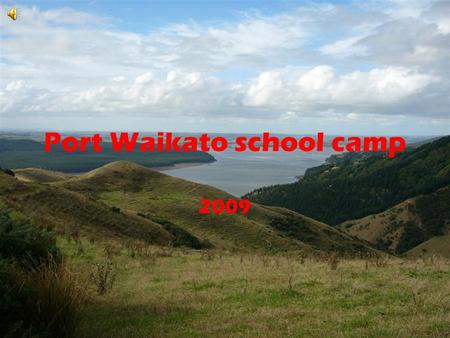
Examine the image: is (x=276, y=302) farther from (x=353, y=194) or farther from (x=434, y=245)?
(x=353, y=194)

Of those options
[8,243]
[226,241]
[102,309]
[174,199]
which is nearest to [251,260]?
[102,309]

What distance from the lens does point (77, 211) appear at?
3222 centimetres

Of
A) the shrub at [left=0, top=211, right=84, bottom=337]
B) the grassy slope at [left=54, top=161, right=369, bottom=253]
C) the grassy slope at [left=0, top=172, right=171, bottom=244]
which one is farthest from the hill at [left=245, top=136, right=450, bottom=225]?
the shrub at [left=0, top=211, right=84, bottom=337]

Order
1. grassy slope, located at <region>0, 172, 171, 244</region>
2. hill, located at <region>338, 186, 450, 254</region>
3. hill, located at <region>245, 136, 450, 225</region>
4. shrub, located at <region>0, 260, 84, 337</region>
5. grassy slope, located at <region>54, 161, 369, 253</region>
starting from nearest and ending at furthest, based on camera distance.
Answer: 1. shrub, located at <region>0, 260, 84, 337</region>
2. grassy slope, located at <region>0, 172, 171, 244</region>
3. grassy slope, located at <region>54, 161, 369, 253</region>
4. hill, located at <region>338, 186, 450, 254</region>
5. hill, located at <region>245, 136, 450, 225</region>

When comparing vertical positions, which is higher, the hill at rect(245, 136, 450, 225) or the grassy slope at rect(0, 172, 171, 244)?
the grassy slope at rect(0, 172, 171, 244)

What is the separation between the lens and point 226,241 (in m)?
41.8

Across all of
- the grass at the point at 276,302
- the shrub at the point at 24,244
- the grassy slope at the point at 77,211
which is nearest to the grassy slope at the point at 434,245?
the grassy slope at the point at 77,211

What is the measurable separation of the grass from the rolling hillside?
41.6 feet

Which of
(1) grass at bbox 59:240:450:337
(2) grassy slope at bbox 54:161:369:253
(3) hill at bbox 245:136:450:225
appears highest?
(1) grass at bbox 59:240:450:337

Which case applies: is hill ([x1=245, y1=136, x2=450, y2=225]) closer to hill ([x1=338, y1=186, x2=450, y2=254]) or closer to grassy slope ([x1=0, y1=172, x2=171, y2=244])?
hill ([x1=338, y1=186, x2=450, y2=254])

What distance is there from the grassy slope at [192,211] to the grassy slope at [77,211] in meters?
8.20

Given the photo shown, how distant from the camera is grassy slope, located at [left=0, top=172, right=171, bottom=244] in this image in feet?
97.4

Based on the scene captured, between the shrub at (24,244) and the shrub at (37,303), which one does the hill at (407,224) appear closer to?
the shrub at (24,244)

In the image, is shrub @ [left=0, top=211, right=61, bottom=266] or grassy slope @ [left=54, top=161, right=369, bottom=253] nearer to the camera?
shrub @ [left=0, top=211, right=61, bottom=266]
